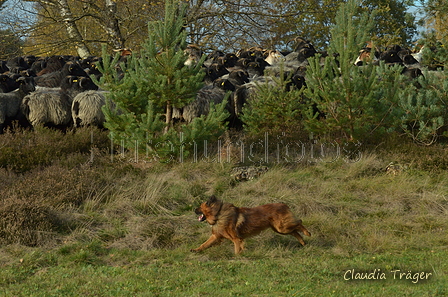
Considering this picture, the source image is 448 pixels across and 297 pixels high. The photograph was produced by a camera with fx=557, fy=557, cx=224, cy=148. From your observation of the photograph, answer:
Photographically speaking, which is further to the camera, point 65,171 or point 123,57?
point 123,57

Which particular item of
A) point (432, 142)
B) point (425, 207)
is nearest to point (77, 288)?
point (425, 207)

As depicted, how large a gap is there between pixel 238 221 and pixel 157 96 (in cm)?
449

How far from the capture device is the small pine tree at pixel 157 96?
9984mm

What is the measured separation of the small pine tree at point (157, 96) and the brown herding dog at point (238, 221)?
3203 mm

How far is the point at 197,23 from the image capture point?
23094mm

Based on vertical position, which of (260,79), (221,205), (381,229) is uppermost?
(260,79)

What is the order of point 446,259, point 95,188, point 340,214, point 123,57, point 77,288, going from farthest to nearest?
point 123,57
point 95,188
point 340,214
point 446,259
point 77,288

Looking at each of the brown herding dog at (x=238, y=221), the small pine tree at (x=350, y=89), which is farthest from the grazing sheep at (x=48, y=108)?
the brown herding dog at (x=238, y=221)

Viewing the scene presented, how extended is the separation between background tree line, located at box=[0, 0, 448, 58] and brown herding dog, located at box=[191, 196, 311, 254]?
907 cm

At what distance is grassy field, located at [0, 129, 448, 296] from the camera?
574 cm

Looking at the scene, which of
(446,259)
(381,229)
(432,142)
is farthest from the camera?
(432,142)

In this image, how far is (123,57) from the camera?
18.0 m

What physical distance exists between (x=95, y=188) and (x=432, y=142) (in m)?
6.53

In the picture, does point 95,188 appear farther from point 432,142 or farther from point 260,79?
point 260,79
